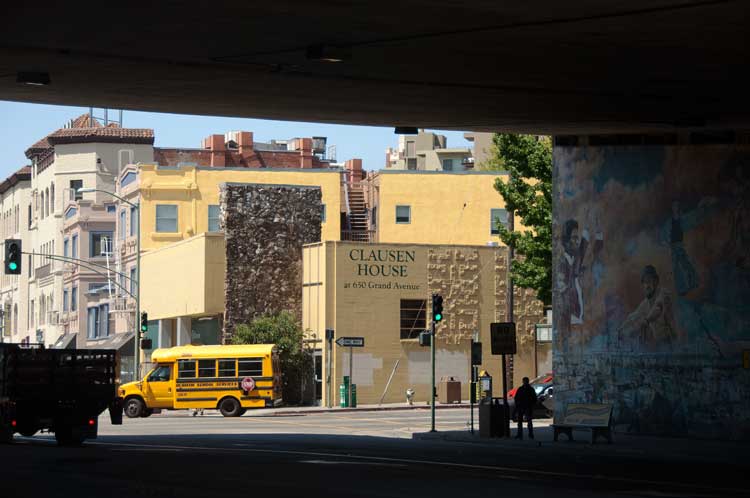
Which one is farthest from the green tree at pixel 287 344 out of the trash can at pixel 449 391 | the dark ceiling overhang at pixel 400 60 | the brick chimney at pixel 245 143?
the brick chimney at pixel 245 143

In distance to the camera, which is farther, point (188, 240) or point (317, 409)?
point (188, 240)

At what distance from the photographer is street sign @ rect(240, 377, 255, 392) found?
52.3m

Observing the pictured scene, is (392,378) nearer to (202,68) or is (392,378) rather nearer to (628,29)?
(202,68)

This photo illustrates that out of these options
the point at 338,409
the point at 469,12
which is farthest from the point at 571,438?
the point at 338,409

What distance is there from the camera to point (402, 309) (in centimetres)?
6344

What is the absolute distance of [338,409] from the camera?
2285 inches

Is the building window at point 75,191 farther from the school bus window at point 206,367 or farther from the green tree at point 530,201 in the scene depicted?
the green tree at point 530,201

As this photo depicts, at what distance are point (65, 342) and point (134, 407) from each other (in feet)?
108

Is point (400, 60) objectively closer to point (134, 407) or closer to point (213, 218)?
point (134, 407)

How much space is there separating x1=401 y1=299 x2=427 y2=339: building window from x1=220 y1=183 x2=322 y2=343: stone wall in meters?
5.10

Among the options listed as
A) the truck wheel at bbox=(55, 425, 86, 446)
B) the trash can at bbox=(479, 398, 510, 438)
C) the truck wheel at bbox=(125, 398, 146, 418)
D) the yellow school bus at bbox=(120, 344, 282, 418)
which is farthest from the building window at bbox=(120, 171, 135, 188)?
the truck wheel at bbox=(55, 425, 86, 446)

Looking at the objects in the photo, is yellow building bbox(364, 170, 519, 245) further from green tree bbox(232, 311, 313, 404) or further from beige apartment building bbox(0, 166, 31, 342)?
beige apartment building bbox(0, 166, 31, 342)

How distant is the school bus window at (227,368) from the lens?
172 ft

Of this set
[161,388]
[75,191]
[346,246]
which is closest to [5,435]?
[161,388]
